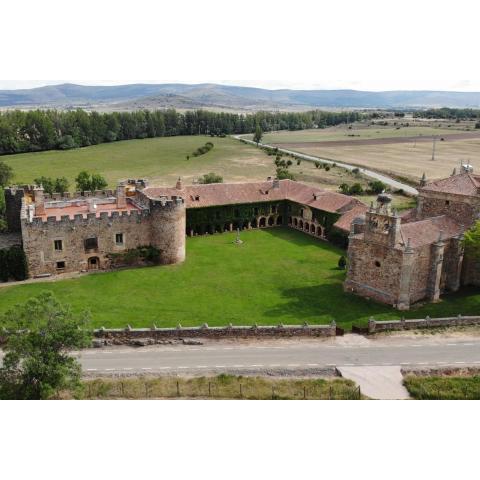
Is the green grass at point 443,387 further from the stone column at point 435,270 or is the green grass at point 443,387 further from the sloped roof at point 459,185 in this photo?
the sloped roof at point 459,185

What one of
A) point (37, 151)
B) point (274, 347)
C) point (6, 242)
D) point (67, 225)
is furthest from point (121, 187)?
point (37, 151)

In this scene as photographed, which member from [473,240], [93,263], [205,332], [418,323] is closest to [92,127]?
[93,263]

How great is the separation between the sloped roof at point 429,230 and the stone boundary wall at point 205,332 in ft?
34.9

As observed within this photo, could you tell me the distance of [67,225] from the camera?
48.8m

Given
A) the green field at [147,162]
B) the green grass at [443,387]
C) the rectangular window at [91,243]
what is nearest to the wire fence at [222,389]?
the green grass at [443,387]

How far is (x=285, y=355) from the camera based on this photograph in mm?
34719

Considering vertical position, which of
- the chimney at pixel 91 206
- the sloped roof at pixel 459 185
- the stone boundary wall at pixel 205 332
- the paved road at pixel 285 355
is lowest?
the paved road at pixel 285 355

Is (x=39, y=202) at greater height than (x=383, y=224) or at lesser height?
lesser

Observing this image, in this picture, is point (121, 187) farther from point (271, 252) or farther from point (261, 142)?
point (261, 142)

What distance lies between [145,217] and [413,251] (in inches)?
1014

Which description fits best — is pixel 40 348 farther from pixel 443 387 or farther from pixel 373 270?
pixel 373 270

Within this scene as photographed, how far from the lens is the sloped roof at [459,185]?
45963mm

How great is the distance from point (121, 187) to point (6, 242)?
1234 centimetres

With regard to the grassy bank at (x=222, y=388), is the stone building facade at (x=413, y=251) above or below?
above
